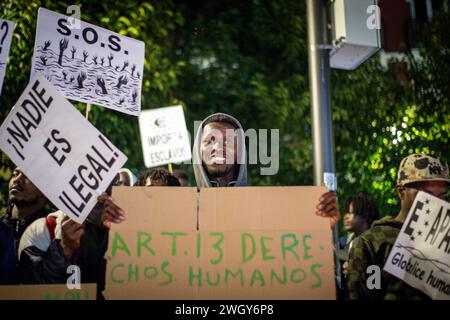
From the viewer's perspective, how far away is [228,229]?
2.25 metres

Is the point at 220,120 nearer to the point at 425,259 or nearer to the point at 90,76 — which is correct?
the point at 90,76

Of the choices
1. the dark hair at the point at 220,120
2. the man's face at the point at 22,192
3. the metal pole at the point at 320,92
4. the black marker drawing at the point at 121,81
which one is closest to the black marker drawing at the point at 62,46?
the black marker drawing at the point at 121,81

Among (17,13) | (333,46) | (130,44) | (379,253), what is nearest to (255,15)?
(333,46)

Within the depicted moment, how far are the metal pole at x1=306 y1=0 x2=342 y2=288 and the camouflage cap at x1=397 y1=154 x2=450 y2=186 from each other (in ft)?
5.22

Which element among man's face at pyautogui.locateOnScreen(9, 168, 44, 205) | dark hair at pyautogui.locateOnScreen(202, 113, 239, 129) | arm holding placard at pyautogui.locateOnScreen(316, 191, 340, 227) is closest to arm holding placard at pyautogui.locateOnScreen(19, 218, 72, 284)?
man's face at pyautogui.locateOnScreen(9, 168, 44, 205)

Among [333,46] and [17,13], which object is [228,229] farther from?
[17,13]

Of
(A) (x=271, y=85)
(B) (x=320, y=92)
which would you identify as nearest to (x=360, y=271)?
(B) (x=320, y=92)

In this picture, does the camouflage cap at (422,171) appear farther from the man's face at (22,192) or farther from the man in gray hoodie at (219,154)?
the man's face at (22,192)

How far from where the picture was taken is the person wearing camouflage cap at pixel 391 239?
95.1 inches

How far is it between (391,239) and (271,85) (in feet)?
22.7

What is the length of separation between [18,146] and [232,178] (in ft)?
4.13

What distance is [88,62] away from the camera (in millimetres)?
2869

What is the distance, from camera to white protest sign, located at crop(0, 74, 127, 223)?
235cm

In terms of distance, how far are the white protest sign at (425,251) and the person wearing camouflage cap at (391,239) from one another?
7 cm
